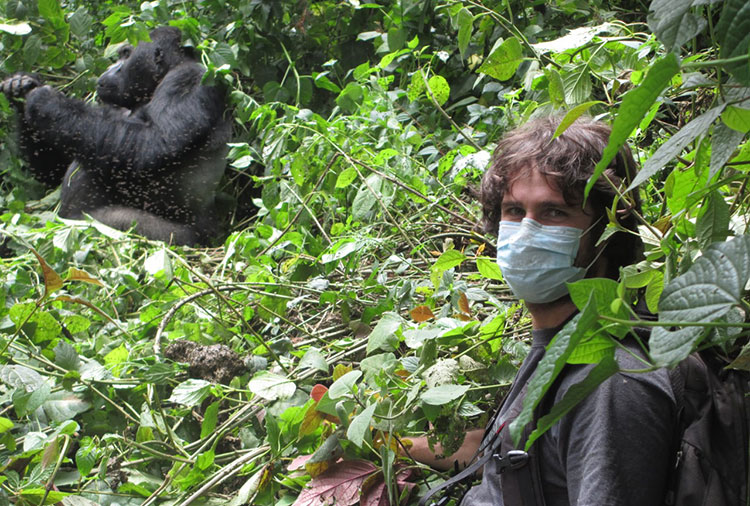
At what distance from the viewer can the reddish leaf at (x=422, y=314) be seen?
1.73 meters

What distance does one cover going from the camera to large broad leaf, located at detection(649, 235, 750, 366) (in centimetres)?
56

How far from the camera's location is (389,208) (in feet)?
7.92

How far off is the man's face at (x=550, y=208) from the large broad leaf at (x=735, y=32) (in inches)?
28.1

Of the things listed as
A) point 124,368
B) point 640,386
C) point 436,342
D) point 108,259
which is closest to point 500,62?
point 436,342

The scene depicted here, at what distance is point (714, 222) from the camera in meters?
0.91

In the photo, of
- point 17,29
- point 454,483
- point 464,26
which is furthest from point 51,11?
point 454,483

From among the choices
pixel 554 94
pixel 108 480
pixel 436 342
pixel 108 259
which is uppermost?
pixel 554 94

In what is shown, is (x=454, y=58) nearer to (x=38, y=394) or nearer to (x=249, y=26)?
(x=249, y=26)

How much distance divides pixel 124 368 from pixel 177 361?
0.13 meters

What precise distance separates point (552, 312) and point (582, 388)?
0.78 metres

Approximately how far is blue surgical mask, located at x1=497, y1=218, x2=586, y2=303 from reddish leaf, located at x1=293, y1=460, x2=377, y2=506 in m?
0.45

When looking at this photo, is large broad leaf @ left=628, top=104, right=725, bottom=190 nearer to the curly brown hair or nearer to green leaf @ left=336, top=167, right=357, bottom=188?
the curly brown hair

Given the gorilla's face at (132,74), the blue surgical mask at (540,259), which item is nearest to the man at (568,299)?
the blue surgical mask at (540,259)

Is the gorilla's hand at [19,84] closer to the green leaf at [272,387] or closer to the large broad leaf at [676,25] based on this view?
the green leaf at [272,387]
